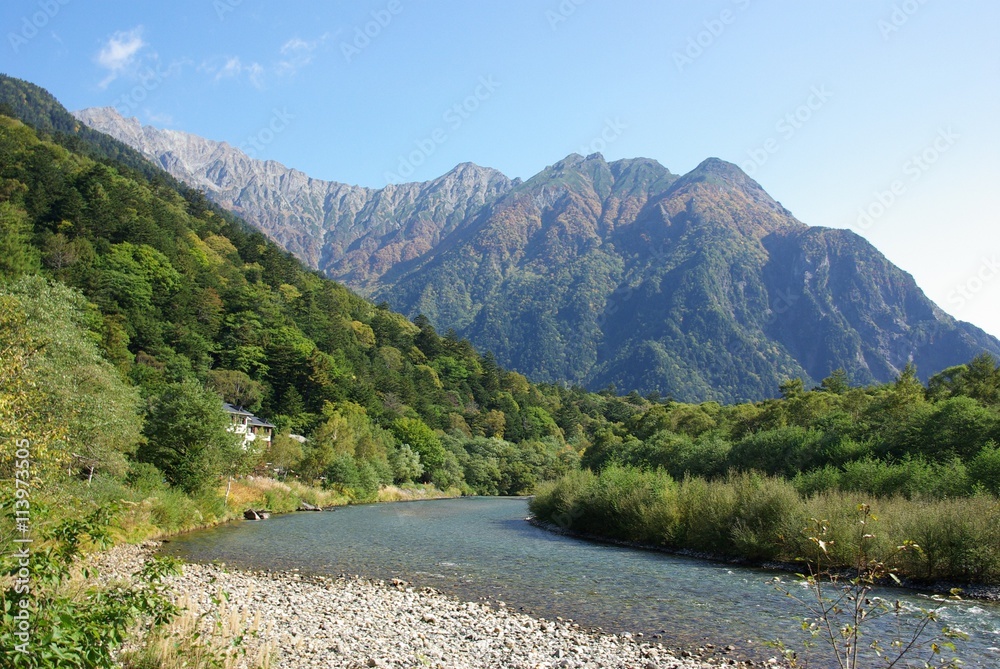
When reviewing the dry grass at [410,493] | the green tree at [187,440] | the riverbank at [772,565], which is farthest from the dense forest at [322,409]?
the dry grass at [410,493]

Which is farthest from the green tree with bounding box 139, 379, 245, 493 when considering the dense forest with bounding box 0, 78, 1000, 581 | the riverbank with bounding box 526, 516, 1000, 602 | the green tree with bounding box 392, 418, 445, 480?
the green tree with bounding box 392, 418, 445, 480

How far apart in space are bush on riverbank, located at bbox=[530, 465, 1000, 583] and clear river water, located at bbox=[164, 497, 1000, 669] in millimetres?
1763

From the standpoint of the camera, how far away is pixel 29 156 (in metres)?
93.6

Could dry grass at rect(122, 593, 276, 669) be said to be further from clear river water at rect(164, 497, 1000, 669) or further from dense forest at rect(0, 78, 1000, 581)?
clear river water at rect(164, 497, 1000, 669)

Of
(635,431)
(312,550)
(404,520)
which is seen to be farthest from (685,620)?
(635,431)

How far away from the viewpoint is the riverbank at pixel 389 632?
11977mm

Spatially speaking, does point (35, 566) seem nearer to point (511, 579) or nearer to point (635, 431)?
point (511, 579)

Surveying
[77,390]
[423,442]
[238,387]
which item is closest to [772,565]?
[77,390]

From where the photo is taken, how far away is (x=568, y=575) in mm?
23562

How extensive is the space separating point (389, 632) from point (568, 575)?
1098cm

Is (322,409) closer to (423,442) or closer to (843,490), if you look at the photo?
(423,442)

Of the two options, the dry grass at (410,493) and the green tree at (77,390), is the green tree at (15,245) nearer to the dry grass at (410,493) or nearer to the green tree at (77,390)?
the green tree at (77,390)

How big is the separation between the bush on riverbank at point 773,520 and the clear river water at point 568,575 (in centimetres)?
176

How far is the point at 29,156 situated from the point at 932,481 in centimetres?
11894
